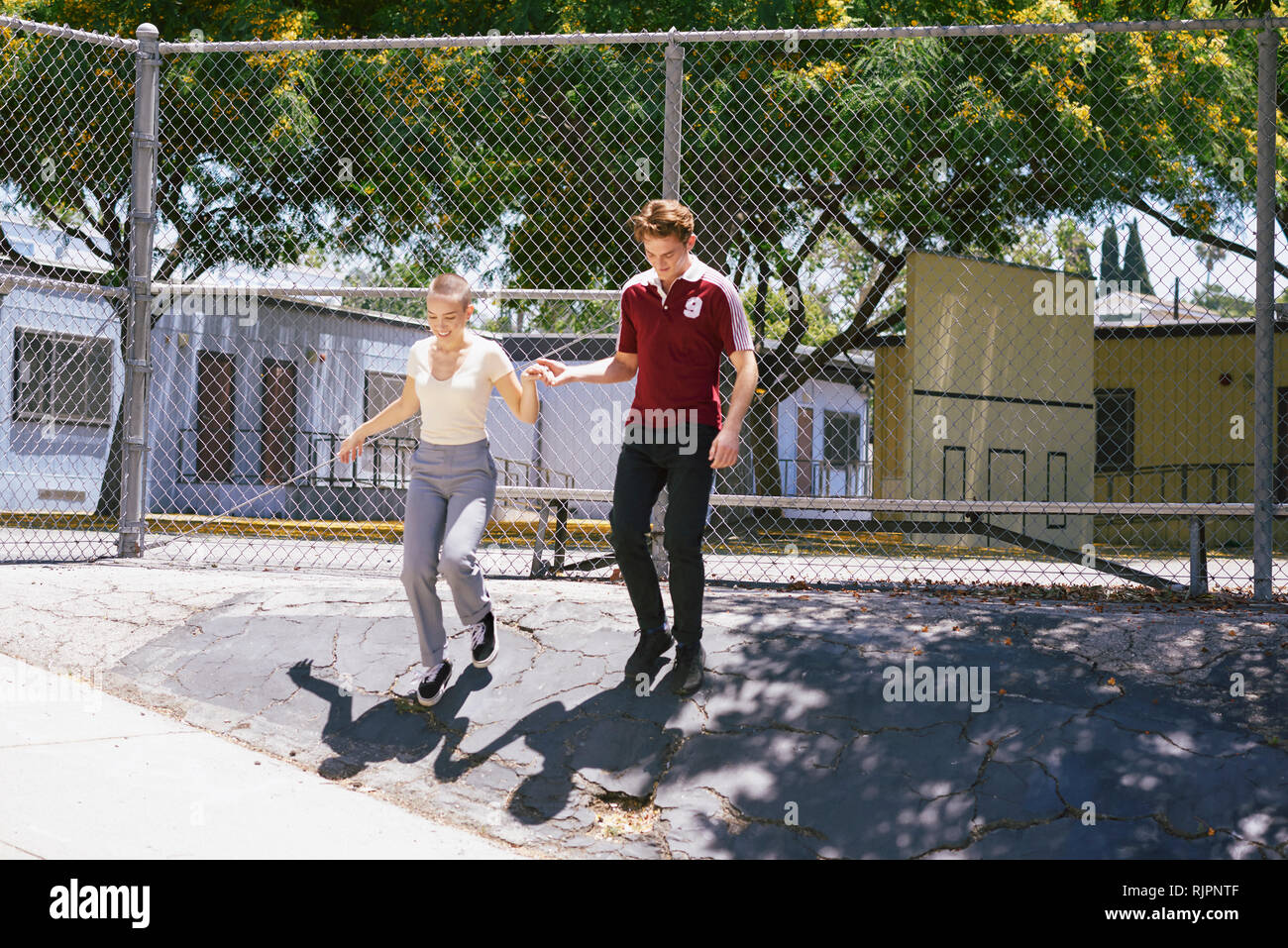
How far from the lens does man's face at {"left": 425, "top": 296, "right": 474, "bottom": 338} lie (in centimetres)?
456

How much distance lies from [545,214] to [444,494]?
7.62 m

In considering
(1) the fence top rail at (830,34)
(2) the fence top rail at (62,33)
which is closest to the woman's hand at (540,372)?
(1) the fence top rail at (830,34)

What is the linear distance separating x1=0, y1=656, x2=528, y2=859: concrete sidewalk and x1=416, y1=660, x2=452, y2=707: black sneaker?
A: 23.1 inches

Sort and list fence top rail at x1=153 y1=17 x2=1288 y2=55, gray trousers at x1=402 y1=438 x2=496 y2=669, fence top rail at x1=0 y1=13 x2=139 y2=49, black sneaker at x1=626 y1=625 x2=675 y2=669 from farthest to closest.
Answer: fence top rail at x1=0 y1=13 x2=139 y2=49, fence top rail at x1=153 y1=17 x2=1288 y2=55, black sneaker at x1=626 y1=625 x2=675 y2=669, gray trousers at x1=402 y1=438 x2=496 y2=669

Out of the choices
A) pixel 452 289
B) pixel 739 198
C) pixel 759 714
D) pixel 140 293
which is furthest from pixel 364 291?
pixel 739 198

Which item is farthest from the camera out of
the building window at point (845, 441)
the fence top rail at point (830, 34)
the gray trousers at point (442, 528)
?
the building window at point (845, 441)

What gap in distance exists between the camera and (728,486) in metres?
17.4

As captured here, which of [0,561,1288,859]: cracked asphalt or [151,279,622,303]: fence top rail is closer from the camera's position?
[0,561,1288,859]: cracked asphalt

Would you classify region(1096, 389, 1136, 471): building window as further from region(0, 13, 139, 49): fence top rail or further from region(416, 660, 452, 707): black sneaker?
region(416, 660, 452, 707): black sneaker

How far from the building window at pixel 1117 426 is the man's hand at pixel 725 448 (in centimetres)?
1626

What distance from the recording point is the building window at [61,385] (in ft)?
50.4

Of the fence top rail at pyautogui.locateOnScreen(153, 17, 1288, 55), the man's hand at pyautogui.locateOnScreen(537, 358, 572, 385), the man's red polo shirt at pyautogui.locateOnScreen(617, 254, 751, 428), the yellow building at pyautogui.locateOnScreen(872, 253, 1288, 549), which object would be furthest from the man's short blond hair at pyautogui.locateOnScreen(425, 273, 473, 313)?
the yellow building at pyautogui.locateOnScreen(872, 253, 1288, 549)

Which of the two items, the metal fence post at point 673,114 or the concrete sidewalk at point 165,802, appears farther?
the metal fence post at point 673,114

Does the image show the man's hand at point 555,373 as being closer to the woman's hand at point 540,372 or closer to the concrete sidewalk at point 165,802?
the woman's hand at point 540,372
